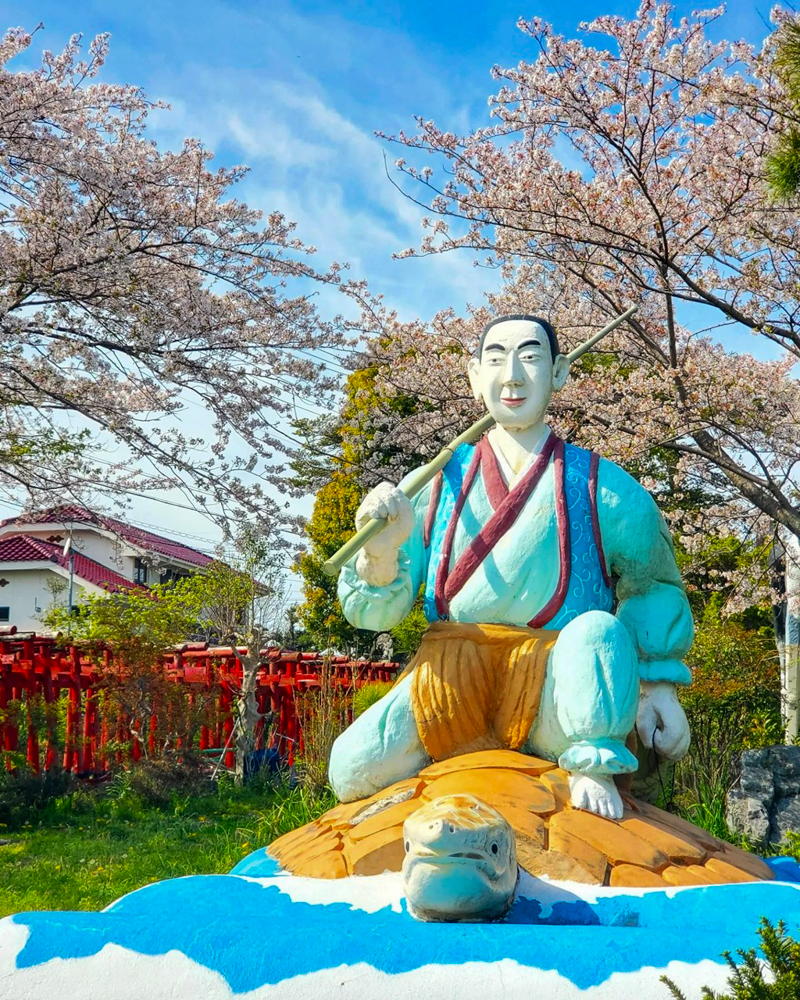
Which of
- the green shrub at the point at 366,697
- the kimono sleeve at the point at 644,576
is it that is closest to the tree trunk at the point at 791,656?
the green shrub at the point at 366,697

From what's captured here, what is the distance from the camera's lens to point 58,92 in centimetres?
713

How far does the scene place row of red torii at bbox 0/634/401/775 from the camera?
9.67 meters

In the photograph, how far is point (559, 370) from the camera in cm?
342

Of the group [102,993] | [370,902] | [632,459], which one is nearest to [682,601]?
[370,902]

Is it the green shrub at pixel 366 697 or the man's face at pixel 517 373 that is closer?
the man's face at pixel 517 373

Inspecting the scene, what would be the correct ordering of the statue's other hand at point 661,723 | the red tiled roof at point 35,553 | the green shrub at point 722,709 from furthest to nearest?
the red tiled roof at point 35,553 < the green shrub at point 722,709 < the statue's other hand at point 661,723

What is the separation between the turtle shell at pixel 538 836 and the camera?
251 cm

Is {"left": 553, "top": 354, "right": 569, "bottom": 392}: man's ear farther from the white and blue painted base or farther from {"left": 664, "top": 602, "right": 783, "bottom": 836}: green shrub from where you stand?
{"left": 664, "top": 602, "right": 783, "bottom": 836}: green shrub

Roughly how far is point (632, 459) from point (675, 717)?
5114mm

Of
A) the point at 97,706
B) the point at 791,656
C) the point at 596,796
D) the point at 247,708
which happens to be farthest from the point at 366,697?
the point at 596,796

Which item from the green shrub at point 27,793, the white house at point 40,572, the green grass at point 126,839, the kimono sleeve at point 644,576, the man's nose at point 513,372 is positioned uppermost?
the white house at point 40,572

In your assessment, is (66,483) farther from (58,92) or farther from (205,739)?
(205,739)

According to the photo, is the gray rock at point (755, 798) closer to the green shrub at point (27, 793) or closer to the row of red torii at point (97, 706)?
the row of red torii at point (97, 706)

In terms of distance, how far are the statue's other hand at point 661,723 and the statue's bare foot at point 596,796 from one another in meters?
0.40
